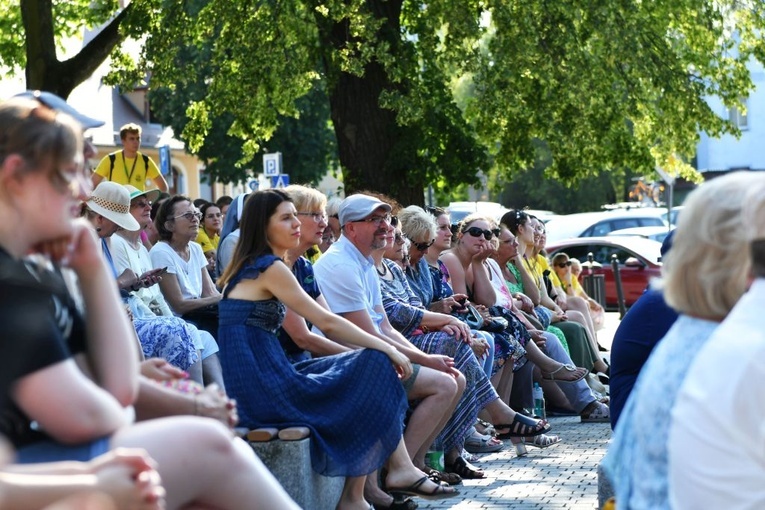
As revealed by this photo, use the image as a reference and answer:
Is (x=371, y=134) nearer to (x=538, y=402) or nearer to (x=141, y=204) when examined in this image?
(x=538, y=402)

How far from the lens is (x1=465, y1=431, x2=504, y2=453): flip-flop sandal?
1010cm

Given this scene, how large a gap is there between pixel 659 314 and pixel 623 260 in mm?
21835

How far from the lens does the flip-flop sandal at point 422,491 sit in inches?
307

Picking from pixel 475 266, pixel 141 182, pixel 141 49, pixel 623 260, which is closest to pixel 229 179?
pixel 623 260

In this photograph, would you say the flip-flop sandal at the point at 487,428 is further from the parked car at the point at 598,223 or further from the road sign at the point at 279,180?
the parked car at the point at 598,223

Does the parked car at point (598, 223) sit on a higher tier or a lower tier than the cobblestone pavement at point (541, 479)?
lower

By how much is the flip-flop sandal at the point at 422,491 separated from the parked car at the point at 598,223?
2399 centimetres

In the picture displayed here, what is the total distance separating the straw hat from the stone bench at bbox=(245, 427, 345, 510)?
2.36 metres

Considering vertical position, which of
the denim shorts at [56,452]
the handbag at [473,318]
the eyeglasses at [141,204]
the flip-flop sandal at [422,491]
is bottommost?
the flip-flop sandal at [422,491]

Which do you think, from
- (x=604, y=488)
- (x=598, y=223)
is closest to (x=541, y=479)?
(x=604, y=488)

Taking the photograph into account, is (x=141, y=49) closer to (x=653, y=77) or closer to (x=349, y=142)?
(x=349, y=142)

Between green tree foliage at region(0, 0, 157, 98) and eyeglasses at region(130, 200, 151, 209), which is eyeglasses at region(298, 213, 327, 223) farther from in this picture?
green tree foliage at region(0, 0, 157, 98)

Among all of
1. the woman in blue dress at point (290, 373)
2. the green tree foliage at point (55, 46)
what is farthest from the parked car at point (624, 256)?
the woman in blue dress at point (290, 373)

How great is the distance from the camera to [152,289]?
352 inches
